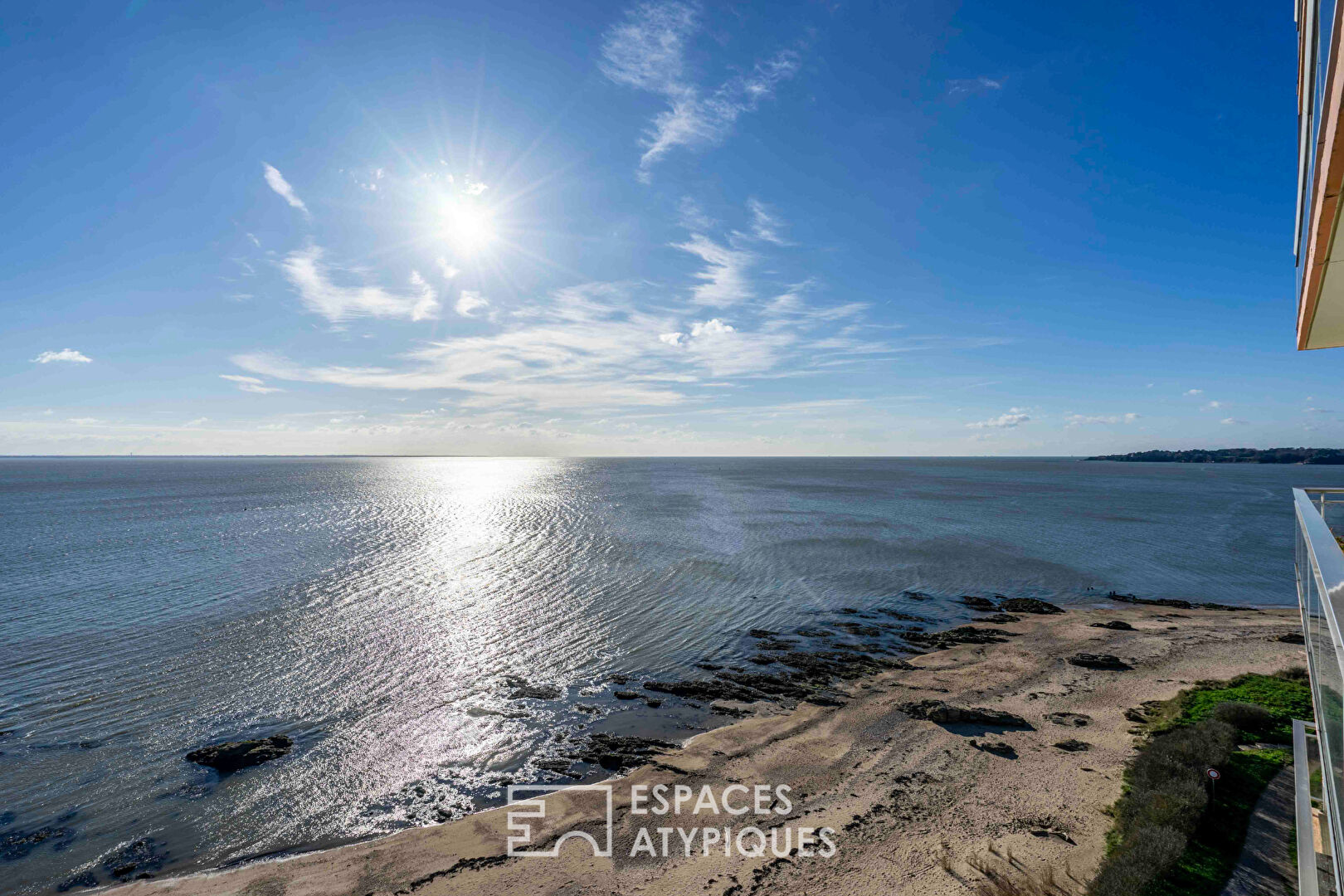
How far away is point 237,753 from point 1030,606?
40713 mm

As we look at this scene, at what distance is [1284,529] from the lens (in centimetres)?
6619

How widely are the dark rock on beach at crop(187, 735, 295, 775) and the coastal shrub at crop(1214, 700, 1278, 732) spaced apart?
30482 millimetres

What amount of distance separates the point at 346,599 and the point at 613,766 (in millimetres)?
26074

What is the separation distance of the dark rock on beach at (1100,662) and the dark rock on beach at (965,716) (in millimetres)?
8123

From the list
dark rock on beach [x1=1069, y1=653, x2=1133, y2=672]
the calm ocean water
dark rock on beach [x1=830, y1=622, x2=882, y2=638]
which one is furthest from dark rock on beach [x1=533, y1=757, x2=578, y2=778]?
dark rock on beach [x1=1069, y1=653, x2=1133, y2=672]

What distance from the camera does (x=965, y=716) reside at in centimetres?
1933

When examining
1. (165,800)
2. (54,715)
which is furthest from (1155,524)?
(54,715)

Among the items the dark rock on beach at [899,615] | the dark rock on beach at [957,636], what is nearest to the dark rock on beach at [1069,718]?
the dark rock on beach at [957,636]

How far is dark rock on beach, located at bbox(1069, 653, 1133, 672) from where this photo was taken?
24219mm

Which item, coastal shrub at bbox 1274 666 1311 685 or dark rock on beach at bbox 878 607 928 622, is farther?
dark rock on beach at bbox 878 607 928 622

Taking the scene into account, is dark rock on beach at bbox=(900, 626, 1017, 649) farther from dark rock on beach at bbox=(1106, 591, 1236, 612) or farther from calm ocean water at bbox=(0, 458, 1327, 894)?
dark rock on beach at bbox=(1106, 591, 1236, 612)

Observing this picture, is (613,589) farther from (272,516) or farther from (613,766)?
(272,516)

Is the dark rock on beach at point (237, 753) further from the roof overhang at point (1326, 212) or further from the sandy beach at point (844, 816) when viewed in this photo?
the roof overhang at point (1326, 212)

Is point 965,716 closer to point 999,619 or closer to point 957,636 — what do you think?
point 957,636
